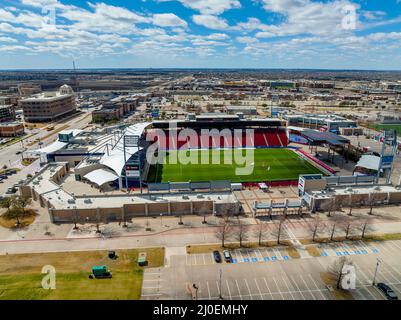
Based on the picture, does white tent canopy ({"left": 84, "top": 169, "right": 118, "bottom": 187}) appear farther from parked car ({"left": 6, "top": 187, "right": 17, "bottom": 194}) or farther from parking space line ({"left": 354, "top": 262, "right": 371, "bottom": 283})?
parking space line ({"left": 354, "top": 262, "right": 371, "bottom": 283})

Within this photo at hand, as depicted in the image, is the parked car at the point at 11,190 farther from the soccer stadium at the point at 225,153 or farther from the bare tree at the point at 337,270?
the bare tree at the point at 337,270

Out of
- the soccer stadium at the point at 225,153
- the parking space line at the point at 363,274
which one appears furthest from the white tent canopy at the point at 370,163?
the parking space line at the point at 363,274

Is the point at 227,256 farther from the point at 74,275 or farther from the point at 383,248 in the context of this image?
the point at 383,248

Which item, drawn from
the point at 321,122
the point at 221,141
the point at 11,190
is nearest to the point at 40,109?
the point at 11,190
